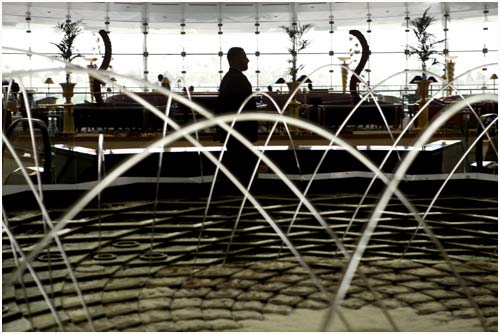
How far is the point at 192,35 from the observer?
2200cm

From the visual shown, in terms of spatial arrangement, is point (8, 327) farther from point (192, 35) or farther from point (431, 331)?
point (192, 35)

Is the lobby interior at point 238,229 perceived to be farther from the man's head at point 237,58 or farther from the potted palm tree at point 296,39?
the potted palm tree at point 296,39

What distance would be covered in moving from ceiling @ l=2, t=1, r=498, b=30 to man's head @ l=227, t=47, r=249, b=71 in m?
13.0

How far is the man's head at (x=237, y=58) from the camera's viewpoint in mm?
6461

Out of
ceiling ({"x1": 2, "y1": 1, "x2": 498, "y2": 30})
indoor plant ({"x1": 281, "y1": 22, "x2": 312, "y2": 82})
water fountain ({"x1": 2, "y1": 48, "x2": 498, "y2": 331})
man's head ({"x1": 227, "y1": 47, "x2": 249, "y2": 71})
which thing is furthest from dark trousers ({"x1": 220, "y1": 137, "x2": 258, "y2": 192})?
indoor plant ({"x1": 281, "y1": 22, "x2": 312, "y2": 82})

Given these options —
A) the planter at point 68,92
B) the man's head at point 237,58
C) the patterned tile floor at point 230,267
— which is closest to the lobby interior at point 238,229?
the patterned tile floor at point 230,267

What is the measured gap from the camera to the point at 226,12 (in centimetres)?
2069

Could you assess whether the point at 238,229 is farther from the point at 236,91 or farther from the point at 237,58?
the point at 237,58

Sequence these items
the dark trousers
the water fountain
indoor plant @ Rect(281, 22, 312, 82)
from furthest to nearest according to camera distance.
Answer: indoor plant @ Rect(281, 22, 312, 82) → the dark trousers → the water fountain

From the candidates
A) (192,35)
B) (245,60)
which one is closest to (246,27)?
(192,35)

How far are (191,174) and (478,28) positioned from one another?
17.4 metres

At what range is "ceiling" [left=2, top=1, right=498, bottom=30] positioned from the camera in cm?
Result: 1938

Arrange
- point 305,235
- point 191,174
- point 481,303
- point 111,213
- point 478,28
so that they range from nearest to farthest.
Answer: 1. point 481,303
2. point 305,235
3. point 111,213
4. point 191,174
5. point 478,28

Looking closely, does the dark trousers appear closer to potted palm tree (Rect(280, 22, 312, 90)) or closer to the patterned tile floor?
the patterned tile floor
